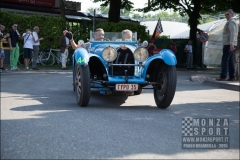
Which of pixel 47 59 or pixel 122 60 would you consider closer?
pixel 122 60

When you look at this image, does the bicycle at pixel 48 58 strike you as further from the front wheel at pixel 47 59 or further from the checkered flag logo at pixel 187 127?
the checkered flag logo at pixel 187 127

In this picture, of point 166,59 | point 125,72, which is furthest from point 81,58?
point 166,59

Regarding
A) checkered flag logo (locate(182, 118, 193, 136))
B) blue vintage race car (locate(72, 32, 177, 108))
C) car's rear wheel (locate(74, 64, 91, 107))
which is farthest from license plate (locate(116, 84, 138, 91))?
checkered flag logo (locate(182, 118, 193, 136))

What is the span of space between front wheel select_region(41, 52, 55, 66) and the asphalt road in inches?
516

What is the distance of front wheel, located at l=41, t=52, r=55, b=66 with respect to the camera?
24.4 meters

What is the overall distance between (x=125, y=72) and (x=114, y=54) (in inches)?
16.1

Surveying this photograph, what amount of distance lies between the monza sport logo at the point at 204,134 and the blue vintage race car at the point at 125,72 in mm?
1554

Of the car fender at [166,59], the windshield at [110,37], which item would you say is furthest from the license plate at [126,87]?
the windshield at [110,37]

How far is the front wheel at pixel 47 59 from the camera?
80.1 feet

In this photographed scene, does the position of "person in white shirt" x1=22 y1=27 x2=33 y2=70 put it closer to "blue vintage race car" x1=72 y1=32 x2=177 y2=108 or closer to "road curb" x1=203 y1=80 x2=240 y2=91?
"road curb" x1=203 y1=80 x2=240 y2=91

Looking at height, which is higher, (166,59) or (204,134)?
(166,59)

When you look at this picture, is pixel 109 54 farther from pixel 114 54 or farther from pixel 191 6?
pixel 191 6

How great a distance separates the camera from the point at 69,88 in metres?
12.9

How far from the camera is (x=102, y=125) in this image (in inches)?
270
